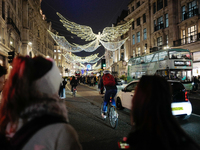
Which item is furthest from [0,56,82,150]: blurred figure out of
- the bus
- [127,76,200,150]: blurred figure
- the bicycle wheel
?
the bus

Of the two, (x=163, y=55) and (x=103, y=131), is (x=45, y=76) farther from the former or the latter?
(x=163, y=55)

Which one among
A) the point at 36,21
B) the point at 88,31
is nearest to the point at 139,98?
the point at 88,31

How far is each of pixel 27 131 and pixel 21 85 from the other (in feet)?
1.08

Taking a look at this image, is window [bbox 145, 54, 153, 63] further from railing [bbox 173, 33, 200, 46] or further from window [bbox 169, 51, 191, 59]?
railing [bbox 173, 33, 200, 46]

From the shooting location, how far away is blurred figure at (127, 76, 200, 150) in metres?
1.15

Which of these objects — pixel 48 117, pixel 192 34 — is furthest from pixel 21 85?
pixel 192 34

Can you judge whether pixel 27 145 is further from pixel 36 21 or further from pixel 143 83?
pixel 36 21

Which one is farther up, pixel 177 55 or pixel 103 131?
pixel 177 55

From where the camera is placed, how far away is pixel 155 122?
123cm

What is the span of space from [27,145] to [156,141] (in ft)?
3.00

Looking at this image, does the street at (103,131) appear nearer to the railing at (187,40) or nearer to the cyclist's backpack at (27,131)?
the cyclist's backpack at (27,131)

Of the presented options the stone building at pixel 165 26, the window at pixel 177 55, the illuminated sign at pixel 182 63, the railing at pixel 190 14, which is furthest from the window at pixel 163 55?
the railing at pixel 190 14

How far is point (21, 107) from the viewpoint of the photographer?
1157 mm

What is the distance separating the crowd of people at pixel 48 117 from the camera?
107 cm
